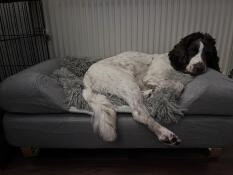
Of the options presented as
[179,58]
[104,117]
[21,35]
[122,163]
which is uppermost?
[21,35]

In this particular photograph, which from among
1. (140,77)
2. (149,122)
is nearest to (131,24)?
(140,77)

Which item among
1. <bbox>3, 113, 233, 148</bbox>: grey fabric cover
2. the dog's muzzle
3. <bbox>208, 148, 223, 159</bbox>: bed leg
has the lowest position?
<bbox>208, 148, 223, 159</bbox>: bed leg

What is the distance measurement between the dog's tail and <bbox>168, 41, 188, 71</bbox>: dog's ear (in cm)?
67

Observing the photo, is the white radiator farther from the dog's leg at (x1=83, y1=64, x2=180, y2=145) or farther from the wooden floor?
the wooden floor

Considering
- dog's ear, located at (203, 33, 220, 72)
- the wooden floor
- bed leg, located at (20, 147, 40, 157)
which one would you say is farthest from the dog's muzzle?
bed leg, located at (20, 147, 40, 157)

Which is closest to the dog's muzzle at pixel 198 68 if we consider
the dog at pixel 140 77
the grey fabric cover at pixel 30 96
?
the dog at pixel 140 77

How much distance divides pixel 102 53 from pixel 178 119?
3.96 feet

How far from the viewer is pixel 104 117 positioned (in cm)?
121

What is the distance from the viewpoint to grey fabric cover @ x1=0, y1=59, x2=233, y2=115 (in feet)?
4.13

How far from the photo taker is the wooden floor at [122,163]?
4.57 ft

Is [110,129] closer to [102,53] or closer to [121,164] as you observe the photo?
[121,164]

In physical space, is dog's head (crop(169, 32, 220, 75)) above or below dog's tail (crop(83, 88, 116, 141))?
above

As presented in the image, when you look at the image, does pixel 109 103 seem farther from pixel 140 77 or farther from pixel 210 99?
pixel 210 99

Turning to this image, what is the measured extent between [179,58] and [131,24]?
692 mm
